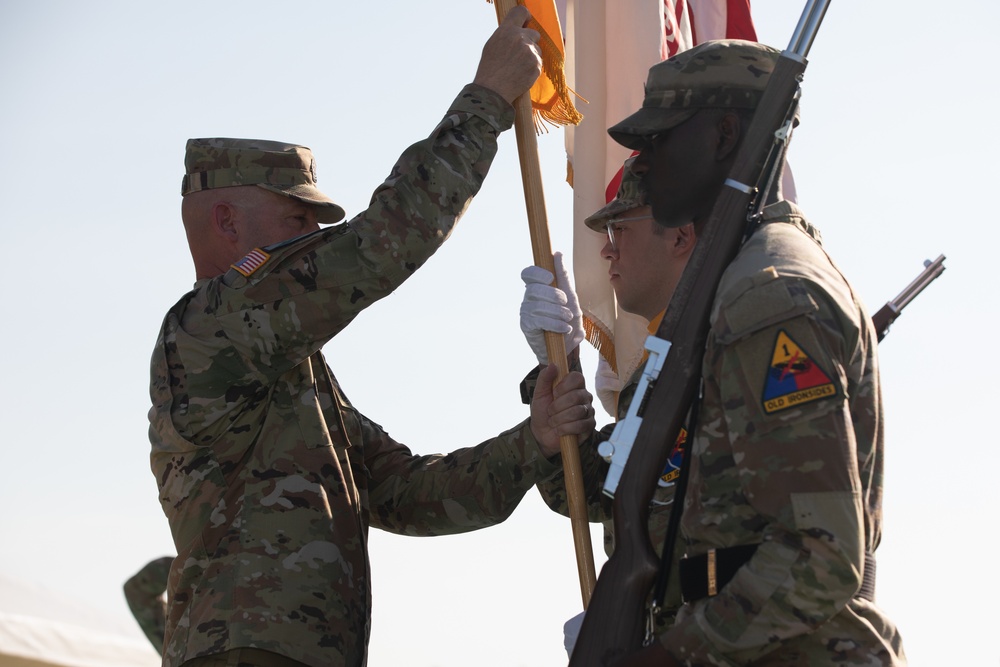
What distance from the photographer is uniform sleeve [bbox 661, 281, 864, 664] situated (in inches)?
111

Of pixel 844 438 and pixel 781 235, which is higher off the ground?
pixel 781 235

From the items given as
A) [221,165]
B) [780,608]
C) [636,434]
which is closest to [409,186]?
[221,165]

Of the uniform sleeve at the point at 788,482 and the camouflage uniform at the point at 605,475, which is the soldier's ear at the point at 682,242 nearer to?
the camouflage uniform at the point at 605,475

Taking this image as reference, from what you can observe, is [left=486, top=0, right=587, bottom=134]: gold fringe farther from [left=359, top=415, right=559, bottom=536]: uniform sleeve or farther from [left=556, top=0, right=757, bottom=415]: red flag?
[left=359, top=415, right=559, bottom=536]: uniform sleeve

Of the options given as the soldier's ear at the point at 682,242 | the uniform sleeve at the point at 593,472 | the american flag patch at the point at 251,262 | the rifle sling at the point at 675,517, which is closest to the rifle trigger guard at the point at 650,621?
the rifle sling at the point at 675,517

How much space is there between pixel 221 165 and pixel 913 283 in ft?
8.81

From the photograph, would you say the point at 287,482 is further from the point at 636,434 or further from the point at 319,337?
the point at 636,434

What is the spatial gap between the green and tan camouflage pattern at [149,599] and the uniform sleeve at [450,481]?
2.96 feet

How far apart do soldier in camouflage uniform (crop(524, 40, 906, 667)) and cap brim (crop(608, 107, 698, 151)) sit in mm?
423

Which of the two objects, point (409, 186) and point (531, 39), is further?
point (531, 39)

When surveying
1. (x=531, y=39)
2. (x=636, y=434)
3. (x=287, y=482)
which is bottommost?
(x=636, y=434)

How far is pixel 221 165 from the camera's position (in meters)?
4.86

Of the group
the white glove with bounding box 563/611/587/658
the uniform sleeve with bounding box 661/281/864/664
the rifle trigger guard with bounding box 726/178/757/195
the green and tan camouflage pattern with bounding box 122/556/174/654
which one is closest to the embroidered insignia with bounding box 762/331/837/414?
the uniform sleeve with bounding box 661/281/864/664

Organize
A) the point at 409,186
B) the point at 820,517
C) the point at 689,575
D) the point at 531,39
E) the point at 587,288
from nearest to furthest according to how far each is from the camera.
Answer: the point at 820,517, the point at 689,575, the point at 409,186, the point at 531,39, the point at 587,288
